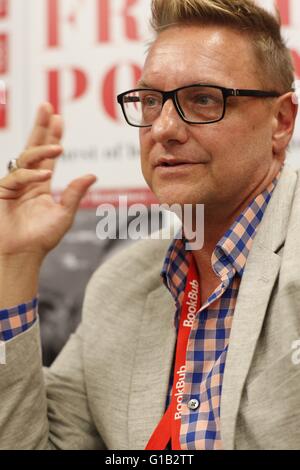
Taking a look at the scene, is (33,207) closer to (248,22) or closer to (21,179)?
(21,179)

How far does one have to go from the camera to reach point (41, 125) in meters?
1.56

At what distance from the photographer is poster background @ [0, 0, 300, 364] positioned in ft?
6.14

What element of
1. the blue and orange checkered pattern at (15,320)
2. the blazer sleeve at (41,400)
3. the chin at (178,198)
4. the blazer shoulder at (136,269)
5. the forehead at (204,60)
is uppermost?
the forehead at (204,60)

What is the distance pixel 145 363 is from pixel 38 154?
543 millimetres

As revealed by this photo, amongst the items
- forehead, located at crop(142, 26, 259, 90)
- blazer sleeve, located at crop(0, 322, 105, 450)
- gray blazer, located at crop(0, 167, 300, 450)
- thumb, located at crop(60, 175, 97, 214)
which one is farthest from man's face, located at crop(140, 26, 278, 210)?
blazer sleeve, located at crop(0, 322, 105, 450)

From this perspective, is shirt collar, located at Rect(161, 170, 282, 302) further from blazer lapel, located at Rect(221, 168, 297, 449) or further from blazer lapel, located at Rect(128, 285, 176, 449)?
blazer lapel, located at Rect(128, 285, 176, 449)

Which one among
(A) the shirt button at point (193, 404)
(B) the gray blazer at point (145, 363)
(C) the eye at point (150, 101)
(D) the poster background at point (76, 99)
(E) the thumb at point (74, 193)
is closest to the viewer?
(B) the gray blazer at point (145, 363)

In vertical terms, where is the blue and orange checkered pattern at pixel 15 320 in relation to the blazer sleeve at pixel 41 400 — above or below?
above

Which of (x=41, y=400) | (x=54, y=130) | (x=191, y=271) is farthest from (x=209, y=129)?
(x=41, y=400)

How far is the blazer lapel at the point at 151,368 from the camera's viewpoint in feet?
4.24

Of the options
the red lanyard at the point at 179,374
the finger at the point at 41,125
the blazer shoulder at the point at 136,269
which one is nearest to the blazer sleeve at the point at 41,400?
the blazer shoulder at the point at 136,269

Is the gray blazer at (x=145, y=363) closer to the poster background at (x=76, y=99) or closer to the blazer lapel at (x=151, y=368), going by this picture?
the blazer lapel at (x=151, y=368)

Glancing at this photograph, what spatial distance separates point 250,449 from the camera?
43.9 inches

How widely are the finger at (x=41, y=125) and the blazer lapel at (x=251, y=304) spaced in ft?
2.03
